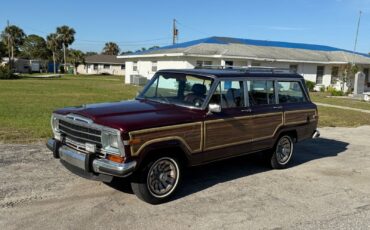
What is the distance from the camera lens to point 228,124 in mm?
5879

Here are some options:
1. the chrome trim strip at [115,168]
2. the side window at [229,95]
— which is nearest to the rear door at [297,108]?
the side window at [229,95]

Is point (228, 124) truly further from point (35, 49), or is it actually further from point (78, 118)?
point (35, 49)

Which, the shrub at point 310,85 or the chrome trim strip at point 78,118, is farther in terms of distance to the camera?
the shrub at point 310,85

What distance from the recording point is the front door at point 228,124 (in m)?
5.64

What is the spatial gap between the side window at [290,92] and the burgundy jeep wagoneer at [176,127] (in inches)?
0.8

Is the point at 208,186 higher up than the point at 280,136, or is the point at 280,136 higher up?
the point at 280,136

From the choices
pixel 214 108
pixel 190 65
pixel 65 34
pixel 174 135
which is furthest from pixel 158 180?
pixel 65 34

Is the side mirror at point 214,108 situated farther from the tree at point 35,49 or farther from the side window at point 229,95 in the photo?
the tree at point 35,49

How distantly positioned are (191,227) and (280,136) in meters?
3.40

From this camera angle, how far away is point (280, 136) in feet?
23.6

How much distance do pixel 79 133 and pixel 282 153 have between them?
163 inches

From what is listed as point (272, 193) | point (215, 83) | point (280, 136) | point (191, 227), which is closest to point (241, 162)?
point (280, 136)

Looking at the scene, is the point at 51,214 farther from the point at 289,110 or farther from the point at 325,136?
the point at 325,136

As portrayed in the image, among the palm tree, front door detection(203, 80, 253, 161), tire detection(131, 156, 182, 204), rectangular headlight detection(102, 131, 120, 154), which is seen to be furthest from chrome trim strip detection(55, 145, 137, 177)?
the palm tree
